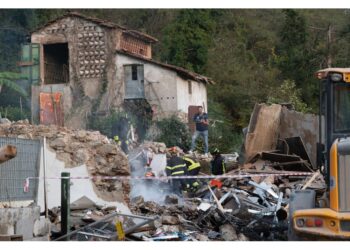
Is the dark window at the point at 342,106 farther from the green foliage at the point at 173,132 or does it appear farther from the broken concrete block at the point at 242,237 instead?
the green foliage at the point at 173,132

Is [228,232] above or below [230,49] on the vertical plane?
below

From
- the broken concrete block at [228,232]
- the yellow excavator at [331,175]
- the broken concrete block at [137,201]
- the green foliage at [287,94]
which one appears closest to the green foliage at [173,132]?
the green foliage at [287,94]

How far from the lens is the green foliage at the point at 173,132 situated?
30.5m

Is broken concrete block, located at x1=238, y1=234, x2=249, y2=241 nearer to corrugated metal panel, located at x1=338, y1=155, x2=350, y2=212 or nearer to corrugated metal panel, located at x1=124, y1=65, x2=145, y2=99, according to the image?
corrugated metal panel, located at x1=338, y1=155, x2=350, y2=212

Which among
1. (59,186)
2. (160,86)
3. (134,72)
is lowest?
(59,186)

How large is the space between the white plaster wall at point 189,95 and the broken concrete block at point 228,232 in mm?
20251

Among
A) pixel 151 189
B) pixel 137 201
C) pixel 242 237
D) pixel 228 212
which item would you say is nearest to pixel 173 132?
pixel 151 189

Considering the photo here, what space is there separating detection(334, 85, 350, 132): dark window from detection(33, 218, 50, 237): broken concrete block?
445 cm

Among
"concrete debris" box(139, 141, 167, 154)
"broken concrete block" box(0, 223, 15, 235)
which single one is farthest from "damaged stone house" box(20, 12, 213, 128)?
"broken concrete block" box(0, 223, 15, 235)

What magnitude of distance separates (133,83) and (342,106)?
24008mm

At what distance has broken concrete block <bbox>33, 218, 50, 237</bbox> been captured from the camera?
1024 cm

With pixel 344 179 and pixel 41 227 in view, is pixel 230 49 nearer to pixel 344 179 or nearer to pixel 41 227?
pixel 41 227

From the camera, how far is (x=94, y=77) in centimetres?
3284

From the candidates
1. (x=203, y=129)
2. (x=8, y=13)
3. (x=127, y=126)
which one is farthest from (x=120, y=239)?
(x=8, y=13)
